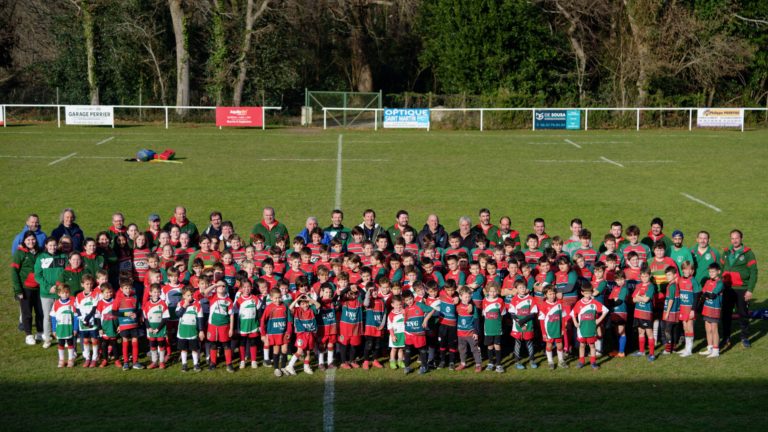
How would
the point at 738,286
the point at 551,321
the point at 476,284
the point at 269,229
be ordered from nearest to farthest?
the point at 551,321, the point at 476,284, the point at 738,286, the point at 269,229

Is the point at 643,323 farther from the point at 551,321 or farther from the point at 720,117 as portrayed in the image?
the point at 720,117

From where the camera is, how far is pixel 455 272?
11.3 meters

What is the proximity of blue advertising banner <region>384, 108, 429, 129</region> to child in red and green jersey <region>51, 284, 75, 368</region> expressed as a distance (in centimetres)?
2917

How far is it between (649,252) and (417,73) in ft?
147

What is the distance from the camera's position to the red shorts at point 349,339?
10.7 m

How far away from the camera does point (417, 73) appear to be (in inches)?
2205

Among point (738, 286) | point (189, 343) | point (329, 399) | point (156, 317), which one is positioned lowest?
point (329, 399)

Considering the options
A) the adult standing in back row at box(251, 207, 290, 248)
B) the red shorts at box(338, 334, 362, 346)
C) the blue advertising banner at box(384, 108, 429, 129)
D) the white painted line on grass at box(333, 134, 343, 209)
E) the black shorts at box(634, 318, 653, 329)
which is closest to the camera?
the red shorts at box(338, 334, 362, 346)

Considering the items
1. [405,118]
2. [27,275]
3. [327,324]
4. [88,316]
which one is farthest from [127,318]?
[405,118]

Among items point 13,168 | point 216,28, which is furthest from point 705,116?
point 13,168

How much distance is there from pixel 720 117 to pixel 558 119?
24.3 feet

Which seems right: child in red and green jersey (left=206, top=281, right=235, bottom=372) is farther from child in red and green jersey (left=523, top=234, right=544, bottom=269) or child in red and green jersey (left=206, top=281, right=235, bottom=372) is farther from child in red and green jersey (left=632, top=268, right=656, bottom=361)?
child in red and green jersey (left=632, top=268, right=656, bottom=361)

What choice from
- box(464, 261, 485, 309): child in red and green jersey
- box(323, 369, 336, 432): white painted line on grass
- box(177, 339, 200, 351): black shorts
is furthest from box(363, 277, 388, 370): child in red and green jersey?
box(177, 339, 200, 351): black shorts

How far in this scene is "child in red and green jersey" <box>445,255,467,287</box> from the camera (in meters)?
11.1
